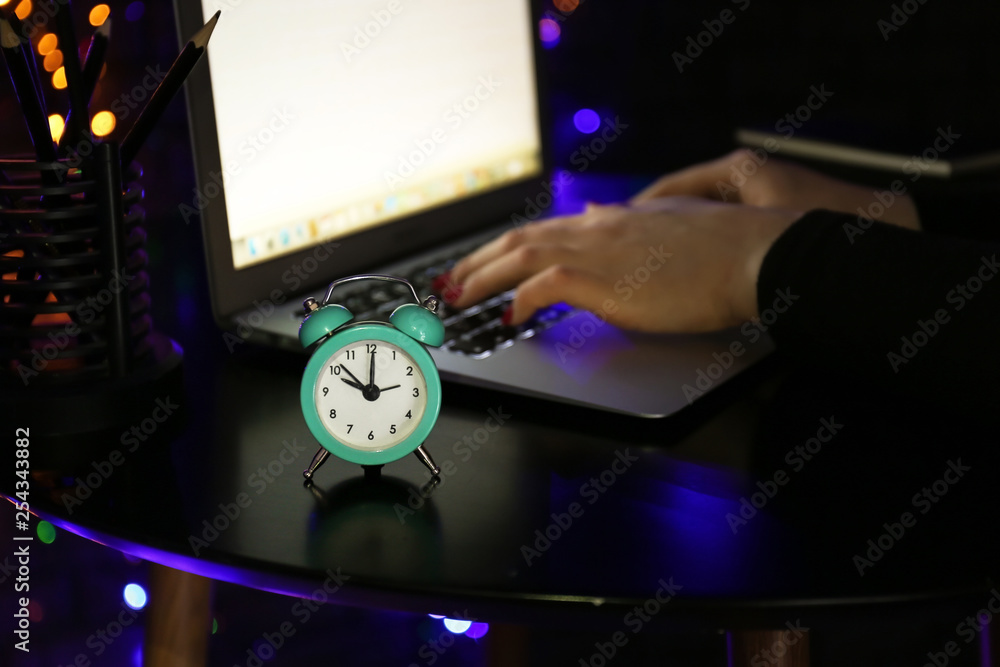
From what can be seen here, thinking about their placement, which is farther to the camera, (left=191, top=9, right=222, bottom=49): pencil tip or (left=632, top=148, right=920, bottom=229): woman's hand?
(left=632, top=148, right=920, bottom=229): woman's hand

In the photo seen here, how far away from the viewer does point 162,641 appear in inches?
28.9

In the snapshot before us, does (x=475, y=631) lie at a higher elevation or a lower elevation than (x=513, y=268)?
lower

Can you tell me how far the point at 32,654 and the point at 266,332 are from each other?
0.86 metres

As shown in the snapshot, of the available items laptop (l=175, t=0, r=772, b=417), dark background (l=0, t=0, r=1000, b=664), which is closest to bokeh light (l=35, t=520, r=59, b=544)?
dark background (l=0, t=0, r=1000, b=664)

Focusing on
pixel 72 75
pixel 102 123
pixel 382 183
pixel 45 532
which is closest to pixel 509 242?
pixel 382 183

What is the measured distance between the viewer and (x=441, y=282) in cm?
93

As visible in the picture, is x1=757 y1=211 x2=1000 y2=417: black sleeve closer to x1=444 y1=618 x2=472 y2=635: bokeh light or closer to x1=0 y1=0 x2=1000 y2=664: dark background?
x1=0 y1=0 x2=1000 y2=664: dark background

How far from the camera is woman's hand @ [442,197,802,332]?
81 centimetres

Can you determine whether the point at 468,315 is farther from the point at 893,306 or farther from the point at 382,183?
the point at 893,306

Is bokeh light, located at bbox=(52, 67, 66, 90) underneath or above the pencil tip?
underneath

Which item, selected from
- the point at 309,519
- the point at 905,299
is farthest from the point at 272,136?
the point at 905,299

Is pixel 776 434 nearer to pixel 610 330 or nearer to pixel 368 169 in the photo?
pixel 610 330

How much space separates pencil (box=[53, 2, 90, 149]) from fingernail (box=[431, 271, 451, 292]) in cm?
37

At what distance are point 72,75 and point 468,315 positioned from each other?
1.26ft
